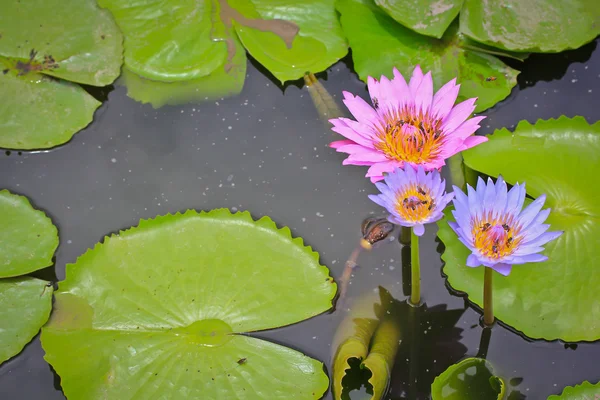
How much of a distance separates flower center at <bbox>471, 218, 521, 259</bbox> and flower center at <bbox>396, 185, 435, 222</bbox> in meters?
0.16

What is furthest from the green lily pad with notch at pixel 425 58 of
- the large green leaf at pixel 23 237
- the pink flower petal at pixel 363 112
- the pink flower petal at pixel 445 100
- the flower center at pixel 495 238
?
the large green leaf at pixel 23 237

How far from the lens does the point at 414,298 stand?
2.32 m

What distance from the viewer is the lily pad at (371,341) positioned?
6.93 feet

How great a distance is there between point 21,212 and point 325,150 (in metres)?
1.34

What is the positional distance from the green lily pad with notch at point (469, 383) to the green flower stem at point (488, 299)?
0.15 m

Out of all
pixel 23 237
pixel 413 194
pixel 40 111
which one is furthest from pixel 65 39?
→ pixel 413 194

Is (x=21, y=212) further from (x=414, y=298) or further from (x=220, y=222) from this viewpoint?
(x=414, y=298)

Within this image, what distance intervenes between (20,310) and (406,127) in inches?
63.3

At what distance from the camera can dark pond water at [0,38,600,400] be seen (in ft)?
7.41

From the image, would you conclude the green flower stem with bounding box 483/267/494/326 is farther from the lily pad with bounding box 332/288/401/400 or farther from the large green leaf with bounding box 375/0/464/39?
the large green leaf with bounding box 375/0/464/39

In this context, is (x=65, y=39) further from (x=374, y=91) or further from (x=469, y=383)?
(x=469, y=383)

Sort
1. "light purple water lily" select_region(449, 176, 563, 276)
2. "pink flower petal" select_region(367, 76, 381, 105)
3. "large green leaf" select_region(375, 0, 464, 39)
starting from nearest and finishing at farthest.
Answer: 1. "light purple water lily" select_region(449, 176, 563, 276)
2. "pink flower petal" select_region(367, 76, 381, 105)
3. "large green leaf" select_region(375, 0, 464, 39)

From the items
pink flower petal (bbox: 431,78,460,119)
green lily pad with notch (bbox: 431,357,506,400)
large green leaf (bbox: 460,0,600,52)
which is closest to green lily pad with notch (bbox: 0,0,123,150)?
pink flower petal (bbox: 431,78,460,119)

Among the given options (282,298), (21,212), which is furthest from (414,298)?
(21,212)
